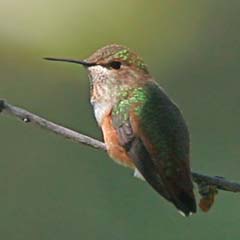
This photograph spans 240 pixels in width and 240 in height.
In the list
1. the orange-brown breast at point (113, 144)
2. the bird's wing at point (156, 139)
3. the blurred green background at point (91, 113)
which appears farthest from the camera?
the blurred green background at point (91, 113)

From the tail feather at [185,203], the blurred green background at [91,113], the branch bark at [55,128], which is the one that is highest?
the branch bark at [55,128]

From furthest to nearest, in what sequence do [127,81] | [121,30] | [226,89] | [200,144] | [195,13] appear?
[195,13] < [121,30] < [226,89] < [200,144] < [127,81]

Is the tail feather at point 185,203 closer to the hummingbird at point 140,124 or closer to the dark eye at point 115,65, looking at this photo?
the hummingbird at point 140,124

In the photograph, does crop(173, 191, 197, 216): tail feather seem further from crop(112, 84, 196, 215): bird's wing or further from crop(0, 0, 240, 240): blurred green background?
crop(0, 0, 240, 240): blurred green background

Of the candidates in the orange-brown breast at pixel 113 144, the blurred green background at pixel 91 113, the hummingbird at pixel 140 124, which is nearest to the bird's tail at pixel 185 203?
the hummingbird at pixel 140 124

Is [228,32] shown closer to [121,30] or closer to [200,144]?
[121,30]

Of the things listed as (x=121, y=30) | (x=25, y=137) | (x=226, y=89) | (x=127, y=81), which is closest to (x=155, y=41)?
(x=121, y=30)
